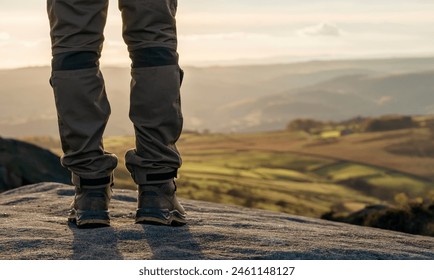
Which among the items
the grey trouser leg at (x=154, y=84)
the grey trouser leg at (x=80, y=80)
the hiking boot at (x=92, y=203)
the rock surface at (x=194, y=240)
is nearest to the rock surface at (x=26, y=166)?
the rock surface at (x=194, y=240)

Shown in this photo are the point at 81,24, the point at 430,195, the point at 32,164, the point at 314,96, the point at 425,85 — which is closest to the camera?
the point at 81,24

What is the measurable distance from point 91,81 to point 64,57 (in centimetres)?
20

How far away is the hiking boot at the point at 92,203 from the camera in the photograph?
431 centimetres

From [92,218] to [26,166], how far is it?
5679 mm

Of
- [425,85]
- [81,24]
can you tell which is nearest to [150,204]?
[81,24]

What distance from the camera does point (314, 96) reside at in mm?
136500

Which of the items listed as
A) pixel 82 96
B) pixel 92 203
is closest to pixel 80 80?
pixel 82 96

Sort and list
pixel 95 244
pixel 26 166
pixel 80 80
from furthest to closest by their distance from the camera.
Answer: pixel 26 166
pixel 80 80
pixel 95 244

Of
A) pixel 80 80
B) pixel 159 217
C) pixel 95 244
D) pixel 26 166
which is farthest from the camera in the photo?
pixel 26 166

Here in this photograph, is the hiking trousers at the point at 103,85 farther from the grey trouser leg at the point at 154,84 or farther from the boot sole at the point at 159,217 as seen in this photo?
the boot sole at the point at 159,217

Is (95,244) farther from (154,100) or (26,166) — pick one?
(26,166)

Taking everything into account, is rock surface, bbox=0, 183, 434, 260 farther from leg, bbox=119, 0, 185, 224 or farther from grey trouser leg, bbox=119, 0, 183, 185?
grey trouser leg, bbox=119, 0, 183, 185

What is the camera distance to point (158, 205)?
435 cm

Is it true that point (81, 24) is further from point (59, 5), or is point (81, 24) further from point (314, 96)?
point (314, 96)
